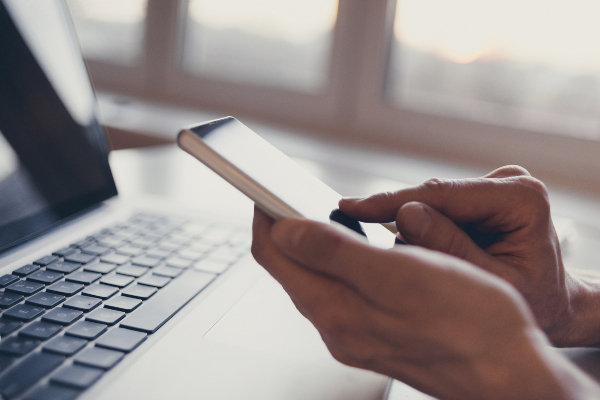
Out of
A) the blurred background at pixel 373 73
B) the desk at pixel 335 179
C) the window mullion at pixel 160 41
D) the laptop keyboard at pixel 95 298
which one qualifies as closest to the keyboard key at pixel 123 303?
the laptop keyboard at pixel 95 298

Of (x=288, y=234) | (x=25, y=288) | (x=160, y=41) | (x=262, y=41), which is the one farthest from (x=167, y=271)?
(x=160, y=41)

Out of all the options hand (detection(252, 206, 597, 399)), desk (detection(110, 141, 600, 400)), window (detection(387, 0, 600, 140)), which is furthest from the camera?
window (detection(387, 0, 600, 140))

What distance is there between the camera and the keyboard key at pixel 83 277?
42cm

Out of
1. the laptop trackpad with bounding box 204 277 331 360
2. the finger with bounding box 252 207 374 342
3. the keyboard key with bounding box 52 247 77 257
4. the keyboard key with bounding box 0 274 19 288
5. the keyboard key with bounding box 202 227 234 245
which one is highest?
the finger with bounding box 252 207 374 342

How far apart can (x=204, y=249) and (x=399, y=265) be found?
32cm

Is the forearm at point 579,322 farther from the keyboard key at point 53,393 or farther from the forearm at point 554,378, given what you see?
the keyboard key at point 53,393

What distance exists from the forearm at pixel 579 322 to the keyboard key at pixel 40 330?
0.43 m

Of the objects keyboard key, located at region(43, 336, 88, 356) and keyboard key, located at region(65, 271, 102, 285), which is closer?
keyboard key, located at region(43, 336, 88, 356)

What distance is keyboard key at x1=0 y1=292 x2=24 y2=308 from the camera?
37 cm

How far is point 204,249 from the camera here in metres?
0.54

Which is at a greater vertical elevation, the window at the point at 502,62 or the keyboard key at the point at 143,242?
the window at the point at 502,62

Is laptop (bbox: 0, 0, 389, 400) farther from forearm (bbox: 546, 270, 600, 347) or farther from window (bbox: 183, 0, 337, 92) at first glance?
window (bbox: 183, 0, 337, 92)

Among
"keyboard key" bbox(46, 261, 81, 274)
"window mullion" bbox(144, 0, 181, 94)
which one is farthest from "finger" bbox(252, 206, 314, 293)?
"window mullion" bbox(144, 0, 181, 94)

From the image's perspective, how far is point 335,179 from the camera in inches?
39.7
